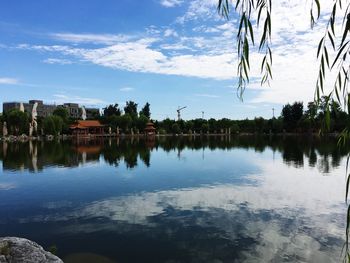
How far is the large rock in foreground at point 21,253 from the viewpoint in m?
6.25

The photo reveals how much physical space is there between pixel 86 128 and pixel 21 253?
9412cm

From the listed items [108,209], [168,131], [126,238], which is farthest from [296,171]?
[168,131]

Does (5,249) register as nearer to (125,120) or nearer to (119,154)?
(119,154)

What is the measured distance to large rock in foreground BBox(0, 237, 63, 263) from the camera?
6246mm

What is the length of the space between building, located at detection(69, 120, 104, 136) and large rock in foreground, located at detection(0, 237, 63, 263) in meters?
90.5

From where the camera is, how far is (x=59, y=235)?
1084cm

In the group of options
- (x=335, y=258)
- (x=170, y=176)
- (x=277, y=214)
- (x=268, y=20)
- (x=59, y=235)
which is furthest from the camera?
(x=170, y=176)

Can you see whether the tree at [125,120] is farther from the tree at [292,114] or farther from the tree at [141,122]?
the tree at [292,114]

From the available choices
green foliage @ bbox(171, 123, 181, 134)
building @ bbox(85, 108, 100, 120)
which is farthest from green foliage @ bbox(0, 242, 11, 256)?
building @ bbox(85, 108, 100, 120)

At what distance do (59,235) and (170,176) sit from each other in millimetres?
12508

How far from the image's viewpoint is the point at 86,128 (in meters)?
98.1

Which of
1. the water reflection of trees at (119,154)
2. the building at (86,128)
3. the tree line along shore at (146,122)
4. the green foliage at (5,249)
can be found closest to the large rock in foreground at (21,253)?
the green foliage at (5,249)

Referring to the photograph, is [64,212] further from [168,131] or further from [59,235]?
[168,131]

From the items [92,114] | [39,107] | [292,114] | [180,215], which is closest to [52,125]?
[92,114]
